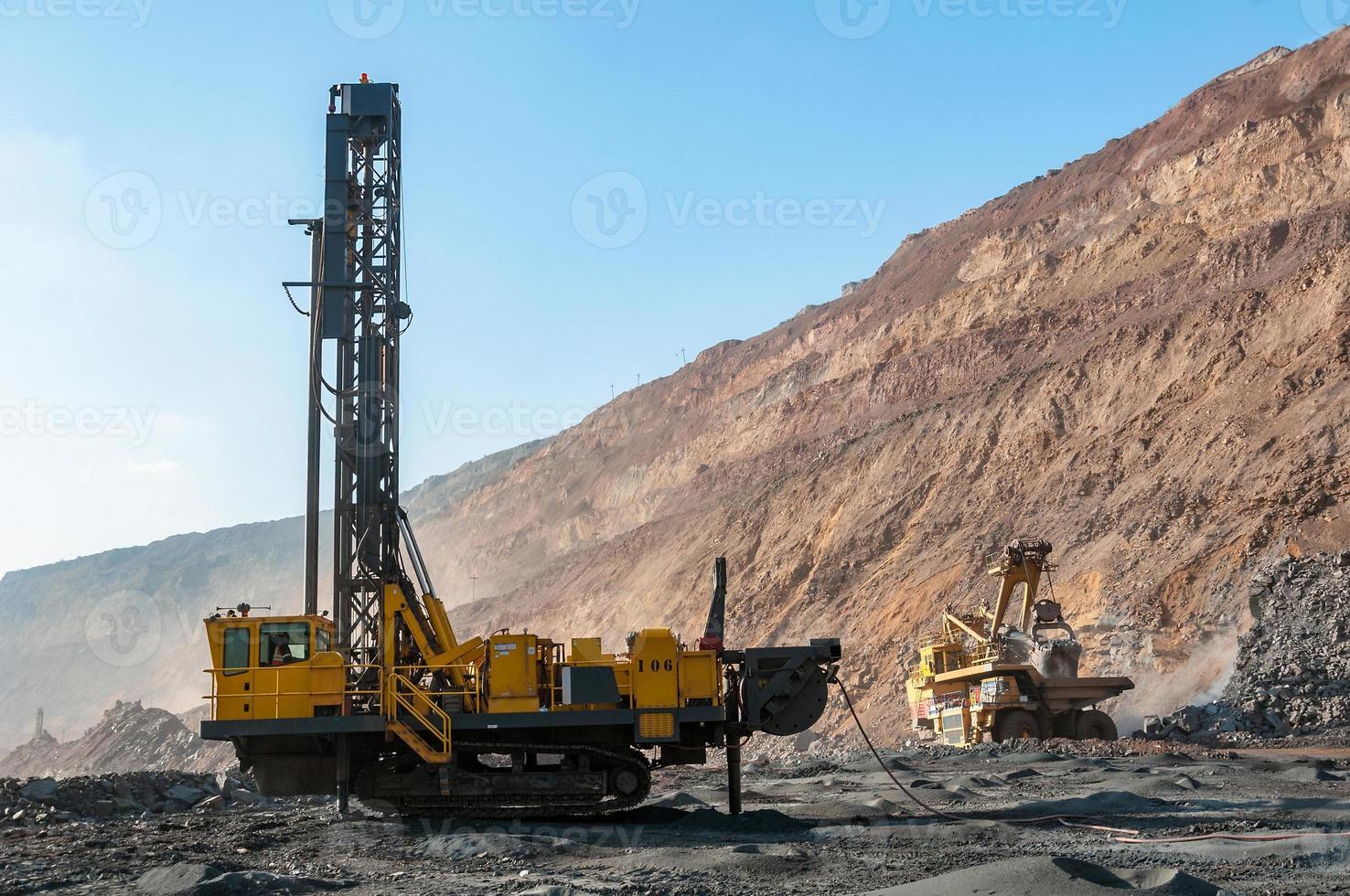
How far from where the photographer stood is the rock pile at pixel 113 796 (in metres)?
17.6

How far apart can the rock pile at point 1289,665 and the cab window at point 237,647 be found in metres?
18.6

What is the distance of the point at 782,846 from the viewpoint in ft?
38.9

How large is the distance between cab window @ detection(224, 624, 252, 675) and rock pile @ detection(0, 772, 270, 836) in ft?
12.8

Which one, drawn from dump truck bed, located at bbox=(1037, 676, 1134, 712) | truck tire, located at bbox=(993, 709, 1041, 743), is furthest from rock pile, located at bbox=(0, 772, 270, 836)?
dump truck bed, located at bbox=(1037, 676, 1134, 712)

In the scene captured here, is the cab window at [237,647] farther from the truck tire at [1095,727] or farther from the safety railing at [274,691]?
the truck tire at [1095,727]

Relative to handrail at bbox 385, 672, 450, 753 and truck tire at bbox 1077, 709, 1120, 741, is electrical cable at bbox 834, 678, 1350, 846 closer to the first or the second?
handrail at bbox 385, 672, 450, 753

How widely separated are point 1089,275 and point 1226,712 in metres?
27.7

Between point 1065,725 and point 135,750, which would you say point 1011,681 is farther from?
point 135,750

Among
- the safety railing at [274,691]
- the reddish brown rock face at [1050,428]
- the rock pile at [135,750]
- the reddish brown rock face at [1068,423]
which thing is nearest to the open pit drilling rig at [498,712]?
the safety railing at [274,691]

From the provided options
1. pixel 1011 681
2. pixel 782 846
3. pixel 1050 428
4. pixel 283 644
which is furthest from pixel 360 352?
pixel 1050 428

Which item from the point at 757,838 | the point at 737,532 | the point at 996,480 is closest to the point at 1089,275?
the point at 996,480

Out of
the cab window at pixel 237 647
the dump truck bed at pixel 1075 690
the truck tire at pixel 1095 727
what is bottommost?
the truck tire at pixel 1095 727

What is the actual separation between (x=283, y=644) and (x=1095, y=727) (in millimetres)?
17085

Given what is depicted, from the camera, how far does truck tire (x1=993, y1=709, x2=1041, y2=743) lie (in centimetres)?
2475
